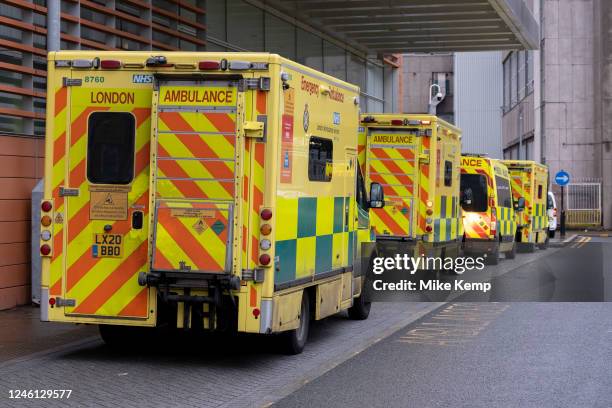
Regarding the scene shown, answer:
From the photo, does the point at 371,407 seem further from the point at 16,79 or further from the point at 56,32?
the point at 16,79

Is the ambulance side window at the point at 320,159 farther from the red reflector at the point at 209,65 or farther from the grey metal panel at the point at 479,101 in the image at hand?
the grey metal panel at the point at 479,101

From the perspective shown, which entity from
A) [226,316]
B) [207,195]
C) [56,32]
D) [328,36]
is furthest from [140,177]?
[328,36]

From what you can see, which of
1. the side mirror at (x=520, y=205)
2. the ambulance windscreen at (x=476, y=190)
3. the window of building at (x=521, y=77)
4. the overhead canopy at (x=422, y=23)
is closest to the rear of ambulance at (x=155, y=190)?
the overhead canopy at (x=422, y=23)

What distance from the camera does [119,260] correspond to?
9.62 m

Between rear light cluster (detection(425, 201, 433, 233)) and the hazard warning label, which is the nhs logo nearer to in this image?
the hazard warning label

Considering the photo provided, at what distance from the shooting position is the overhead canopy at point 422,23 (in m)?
22.9

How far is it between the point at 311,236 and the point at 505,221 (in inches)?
598

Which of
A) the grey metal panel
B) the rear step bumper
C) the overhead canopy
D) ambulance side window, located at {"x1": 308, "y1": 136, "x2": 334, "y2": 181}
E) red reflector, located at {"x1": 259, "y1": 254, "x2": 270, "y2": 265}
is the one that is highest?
the grey metal panel

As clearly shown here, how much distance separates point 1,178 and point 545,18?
4353cm

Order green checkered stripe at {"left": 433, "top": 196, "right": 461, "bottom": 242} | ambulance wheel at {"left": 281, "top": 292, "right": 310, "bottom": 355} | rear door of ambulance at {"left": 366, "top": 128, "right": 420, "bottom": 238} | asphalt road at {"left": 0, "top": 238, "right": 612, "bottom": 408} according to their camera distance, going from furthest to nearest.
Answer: green checkered stripe at {"left": 433, "top": 196, "right": 461, "bottom": 242} < rear door of ambulance at {"left": 366, "top": 128, "right": 420, "bottom": 238} < ambulance wheel at {"left": 281, "top": 292, "right": 310, "bottom": 355} < asphalt road at {"left": 0, "top": 238, "right": 612, "bottom": 408}

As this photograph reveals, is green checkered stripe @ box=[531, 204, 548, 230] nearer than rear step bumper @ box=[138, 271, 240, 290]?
No

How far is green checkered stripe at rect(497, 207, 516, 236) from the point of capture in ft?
78.2

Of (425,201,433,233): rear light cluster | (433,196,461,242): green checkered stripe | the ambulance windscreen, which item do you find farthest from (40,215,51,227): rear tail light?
the ambulance windscreen

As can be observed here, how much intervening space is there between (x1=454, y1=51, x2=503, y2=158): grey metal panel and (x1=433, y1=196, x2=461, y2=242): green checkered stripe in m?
55.7
